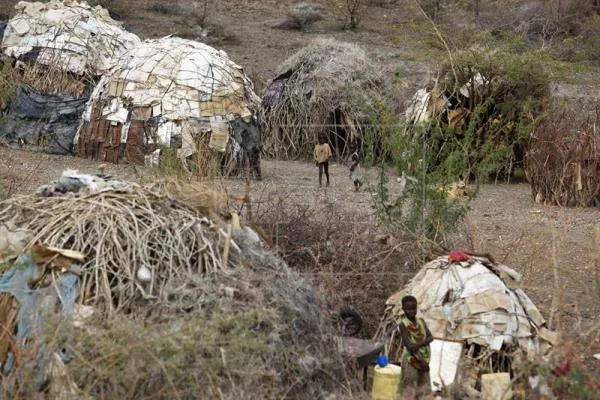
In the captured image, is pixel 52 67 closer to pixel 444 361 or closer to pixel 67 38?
pixel 67 38

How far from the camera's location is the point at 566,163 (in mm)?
13656

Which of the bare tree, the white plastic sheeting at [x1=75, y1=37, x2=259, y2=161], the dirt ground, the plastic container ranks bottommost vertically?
the plastic container

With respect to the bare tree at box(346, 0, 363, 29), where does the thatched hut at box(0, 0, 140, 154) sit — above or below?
below

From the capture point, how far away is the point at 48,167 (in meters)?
15.4

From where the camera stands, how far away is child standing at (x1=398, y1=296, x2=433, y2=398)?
20.0 feet

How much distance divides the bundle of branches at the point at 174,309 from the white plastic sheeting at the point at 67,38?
1083 cm

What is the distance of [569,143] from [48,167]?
24.2ft

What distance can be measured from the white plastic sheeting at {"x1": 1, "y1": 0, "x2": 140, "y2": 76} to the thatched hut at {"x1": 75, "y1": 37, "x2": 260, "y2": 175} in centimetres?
93

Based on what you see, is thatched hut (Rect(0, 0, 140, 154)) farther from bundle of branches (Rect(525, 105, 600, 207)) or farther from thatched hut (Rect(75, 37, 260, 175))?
bundle of branches (Rect(525, 105, 600, 207))

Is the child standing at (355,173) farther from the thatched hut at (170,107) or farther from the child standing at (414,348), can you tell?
the child standing at (414,348)

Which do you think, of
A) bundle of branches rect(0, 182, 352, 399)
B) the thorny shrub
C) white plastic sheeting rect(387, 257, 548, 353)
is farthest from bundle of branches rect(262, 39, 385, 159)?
bundle of branches rect(0, 182, 352, 399)

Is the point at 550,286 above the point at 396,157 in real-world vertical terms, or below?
below

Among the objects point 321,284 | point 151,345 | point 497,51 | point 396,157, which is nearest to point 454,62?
point 497,51

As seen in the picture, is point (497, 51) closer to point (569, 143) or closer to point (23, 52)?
point (569, 143)
